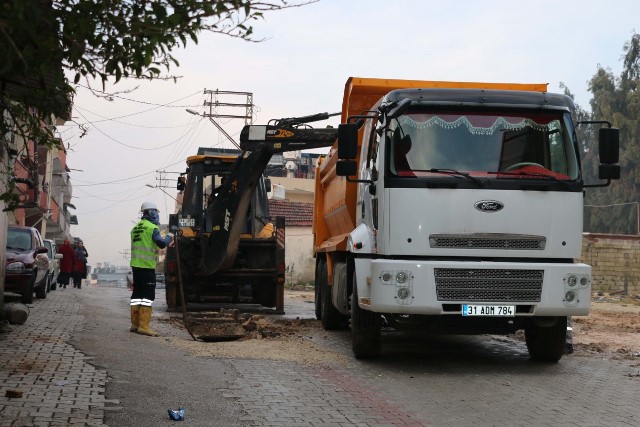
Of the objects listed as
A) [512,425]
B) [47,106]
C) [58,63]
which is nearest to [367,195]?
[512,425]

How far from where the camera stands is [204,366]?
955 centimetres

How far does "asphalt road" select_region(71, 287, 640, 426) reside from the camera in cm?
716

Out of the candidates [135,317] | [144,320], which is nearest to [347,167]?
[144,320]

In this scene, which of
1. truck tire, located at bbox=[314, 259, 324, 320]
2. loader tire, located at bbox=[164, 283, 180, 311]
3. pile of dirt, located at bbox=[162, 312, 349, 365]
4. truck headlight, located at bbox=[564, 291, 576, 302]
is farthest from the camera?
loader tire, located at bbox=[164, 283, 180, 311]

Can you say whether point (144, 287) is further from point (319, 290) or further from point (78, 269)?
point (78, 269)

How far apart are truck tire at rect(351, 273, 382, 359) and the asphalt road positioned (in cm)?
14

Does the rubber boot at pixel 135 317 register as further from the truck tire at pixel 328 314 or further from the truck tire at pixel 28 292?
the truck tire at pixel 28 292

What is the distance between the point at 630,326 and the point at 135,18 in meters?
14.6

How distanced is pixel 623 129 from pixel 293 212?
2082 centimetres

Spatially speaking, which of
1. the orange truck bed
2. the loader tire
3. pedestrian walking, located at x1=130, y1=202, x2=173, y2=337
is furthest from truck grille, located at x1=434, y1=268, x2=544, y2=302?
the loader tire

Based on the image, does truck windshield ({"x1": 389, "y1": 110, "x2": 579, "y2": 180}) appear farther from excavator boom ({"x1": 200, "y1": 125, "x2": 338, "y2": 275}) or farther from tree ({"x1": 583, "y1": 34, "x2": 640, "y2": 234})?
tree ({"x1": 583, "y1": 34, "x2": 640, "y2": 234})

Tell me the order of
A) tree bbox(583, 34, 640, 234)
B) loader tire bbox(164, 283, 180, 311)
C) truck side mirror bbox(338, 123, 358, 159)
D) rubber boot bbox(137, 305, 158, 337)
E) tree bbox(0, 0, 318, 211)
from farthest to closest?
tree bbox(583, 34, 640, 234) → loader tire bbox(164, 283, 180, 311) → rubber boot bbox(137, 305, 158, 337) → truck side mirror bbox(338, 123, 358, 159) → tree bbox(0, 0, 318, 211)

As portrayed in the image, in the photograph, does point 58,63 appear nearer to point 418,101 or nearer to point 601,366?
point 418,101

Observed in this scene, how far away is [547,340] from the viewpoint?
10.5m
